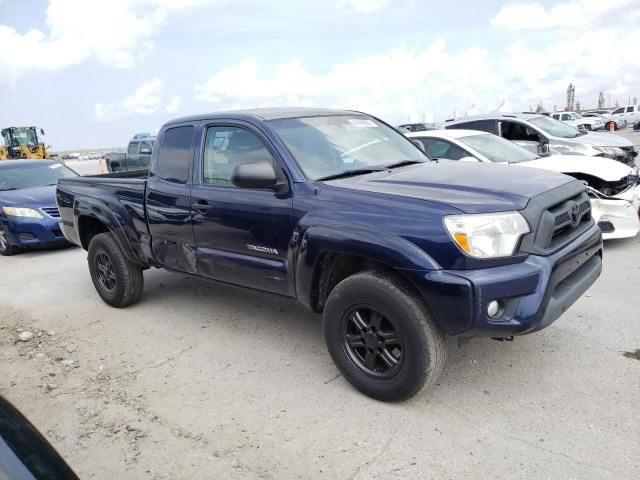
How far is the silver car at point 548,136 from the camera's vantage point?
9180mm

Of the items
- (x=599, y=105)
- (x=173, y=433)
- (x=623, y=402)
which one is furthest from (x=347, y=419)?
(x=599, y=105)

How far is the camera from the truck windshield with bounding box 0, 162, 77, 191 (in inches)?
359

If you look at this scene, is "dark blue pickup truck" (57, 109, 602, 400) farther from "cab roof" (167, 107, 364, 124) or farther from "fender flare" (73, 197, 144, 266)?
"fender flare" (73, 197, 144, 266)

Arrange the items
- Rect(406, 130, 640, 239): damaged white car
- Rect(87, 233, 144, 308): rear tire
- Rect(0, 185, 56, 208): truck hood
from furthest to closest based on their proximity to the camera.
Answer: Rect(0, 185, 56, 208): truck hood
Rect(406, 130, 640, 239): damaged white car
Rect(87, 233, 144, 308): rear tire

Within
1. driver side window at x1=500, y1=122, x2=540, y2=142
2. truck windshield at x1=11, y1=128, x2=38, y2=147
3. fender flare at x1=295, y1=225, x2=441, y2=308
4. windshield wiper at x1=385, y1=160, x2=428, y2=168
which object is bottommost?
fender flare at x1=295, y1=225, x2=441, y2=308

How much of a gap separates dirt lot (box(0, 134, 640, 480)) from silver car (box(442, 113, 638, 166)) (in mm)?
4657

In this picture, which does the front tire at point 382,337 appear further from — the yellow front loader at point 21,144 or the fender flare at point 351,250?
the yellow front loader at point 21,144

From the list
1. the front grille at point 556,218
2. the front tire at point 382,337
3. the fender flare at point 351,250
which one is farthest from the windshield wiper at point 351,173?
the front grille at point 556,218

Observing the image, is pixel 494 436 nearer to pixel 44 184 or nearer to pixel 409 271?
pixel 409 271

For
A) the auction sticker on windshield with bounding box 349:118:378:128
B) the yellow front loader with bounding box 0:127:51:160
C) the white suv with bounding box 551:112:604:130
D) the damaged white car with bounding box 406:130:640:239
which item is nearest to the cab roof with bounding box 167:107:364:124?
the auction sticker on windshield with bounding box 349:118:378:128

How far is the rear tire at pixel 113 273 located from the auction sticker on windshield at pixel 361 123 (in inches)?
101

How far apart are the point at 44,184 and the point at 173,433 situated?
24.9 feet

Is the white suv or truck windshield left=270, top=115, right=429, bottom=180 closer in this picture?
truck windshield left=270, top=115, right=429, bottom=180

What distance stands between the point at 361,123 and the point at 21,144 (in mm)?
30685
